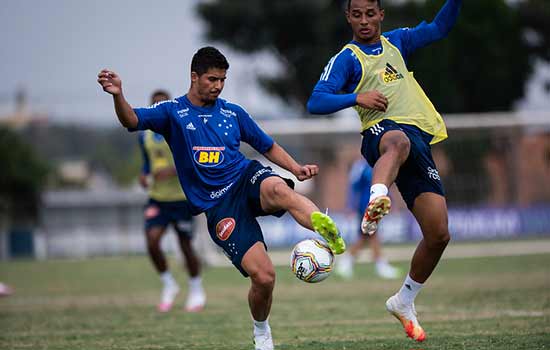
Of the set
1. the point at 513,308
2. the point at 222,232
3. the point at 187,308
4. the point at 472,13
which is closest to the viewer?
the point at 222,232

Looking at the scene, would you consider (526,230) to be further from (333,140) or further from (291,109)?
(291,109)

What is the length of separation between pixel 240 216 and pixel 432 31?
233cm

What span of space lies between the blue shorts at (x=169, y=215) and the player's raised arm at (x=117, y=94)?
5.27 metres

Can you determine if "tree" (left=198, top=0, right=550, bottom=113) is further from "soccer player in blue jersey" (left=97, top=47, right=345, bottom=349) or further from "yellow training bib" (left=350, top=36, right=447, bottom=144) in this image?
"soccer player in blue jersey" (left=97, top=47, right=345, bottom=349)

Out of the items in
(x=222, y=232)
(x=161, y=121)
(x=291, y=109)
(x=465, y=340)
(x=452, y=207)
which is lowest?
(x=291, y=109)

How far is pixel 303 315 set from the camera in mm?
10281

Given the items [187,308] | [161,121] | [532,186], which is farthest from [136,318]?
[532,186]

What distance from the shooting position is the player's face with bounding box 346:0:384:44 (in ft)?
23.9

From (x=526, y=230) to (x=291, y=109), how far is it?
2565 cm

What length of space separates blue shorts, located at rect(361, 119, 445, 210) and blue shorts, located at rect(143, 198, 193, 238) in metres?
5.28

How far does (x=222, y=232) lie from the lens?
6875mm

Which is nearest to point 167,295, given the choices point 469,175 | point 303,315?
point 303,315

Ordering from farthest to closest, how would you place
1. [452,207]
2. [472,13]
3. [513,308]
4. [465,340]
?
[472,13]
[452,207]
[513,308]
[465,340]

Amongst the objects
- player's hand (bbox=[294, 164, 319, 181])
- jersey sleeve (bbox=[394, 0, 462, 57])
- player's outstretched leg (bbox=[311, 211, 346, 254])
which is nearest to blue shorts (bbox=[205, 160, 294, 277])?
player's hand (bbox=[294, 164, 319, 181])
